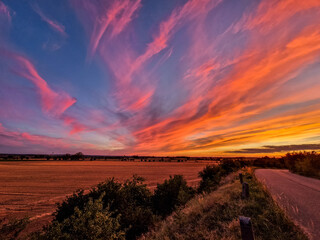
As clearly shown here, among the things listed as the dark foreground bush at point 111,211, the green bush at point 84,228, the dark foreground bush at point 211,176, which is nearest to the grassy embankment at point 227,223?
the dark foreground bush at point 111,211

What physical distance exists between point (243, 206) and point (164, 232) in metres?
3.12

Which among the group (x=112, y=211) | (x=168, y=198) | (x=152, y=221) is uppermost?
Answer: (x=112, y=211)

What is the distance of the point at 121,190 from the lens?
816 centimetres

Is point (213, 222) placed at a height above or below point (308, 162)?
below

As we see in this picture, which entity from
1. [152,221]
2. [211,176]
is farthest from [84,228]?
[211,176]

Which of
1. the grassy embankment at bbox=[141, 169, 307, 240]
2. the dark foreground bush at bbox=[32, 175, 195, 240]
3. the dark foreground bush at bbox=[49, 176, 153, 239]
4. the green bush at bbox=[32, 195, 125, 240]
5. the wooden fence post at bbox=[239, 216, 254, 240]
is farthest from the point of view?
the dark foreground bush at bbox=[49, 176, 153, 239]

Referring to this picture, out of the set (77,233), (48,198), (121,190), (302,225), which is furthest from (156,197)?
(48,198)

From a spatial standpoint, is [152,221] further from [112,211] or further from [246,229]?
[246,229]

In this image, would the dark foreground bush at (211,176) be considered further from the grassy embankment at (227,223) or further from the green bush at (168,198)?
the grassy embankment at (227,223)

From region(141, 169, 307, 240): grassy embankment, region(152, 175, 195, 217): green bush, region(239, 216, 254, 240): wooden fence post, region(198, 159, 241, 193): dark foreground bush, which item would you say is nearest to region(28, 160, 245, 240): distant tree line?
region(152, 175, 195, 217): green bush

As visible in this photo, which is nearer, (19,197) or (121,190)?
(121,190)

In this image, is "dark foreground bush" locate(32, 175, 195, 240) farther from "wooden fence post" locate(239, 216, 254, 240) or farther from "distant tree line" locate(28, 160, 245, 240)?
"wooden fence post" locate(239, 216, 254, 240)

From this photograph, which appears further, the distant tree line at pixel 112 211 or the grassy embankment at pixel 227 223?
the distant tree line at pixel 112 211

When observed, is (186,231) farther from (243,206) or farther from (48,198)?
(48,198)
